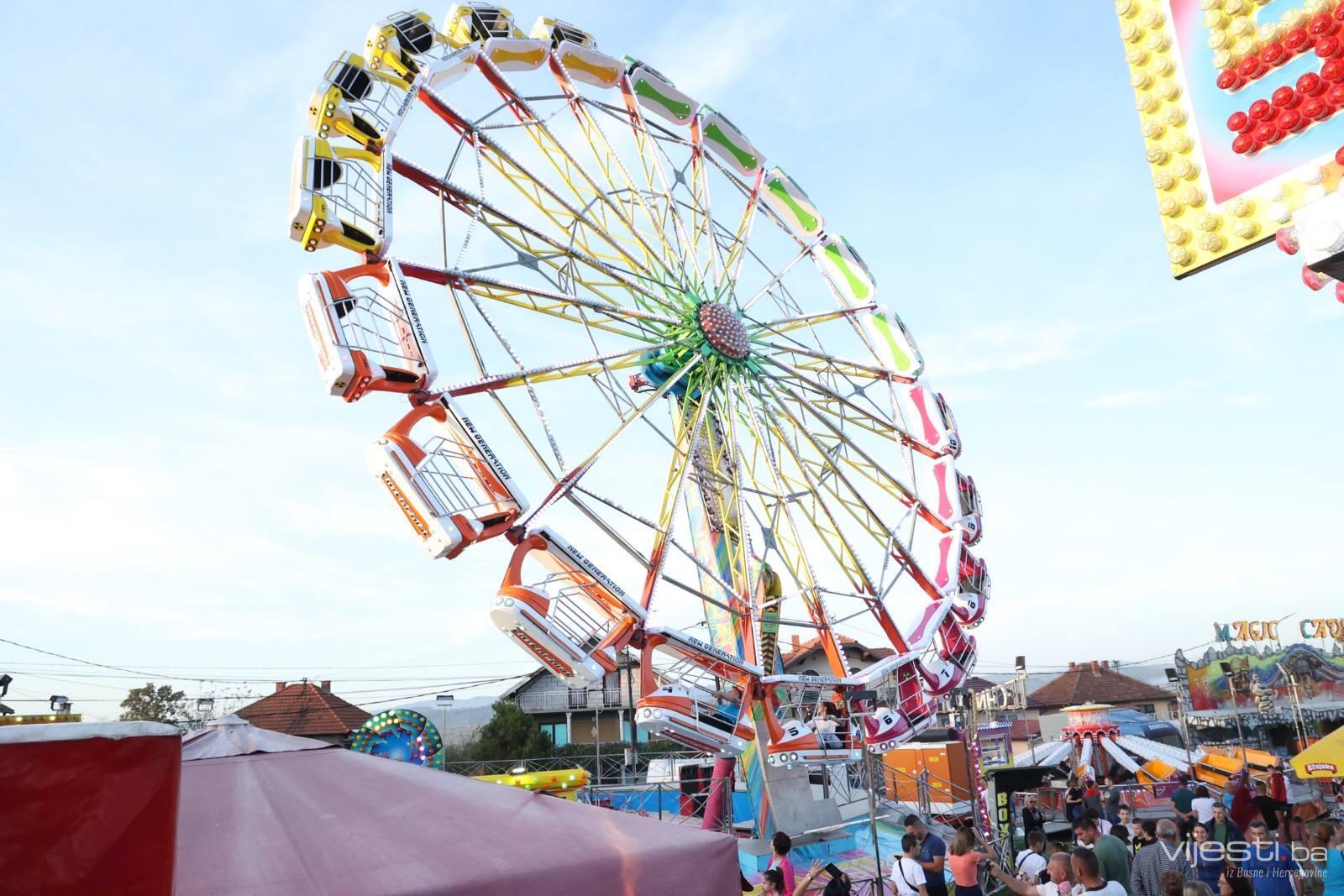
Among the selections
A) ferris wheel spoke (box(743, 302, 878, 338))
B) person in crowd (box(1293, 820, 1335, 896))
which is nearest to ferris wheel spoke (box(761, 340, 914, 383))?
ferris wheel spoke (box(743, 302, 878, 338))

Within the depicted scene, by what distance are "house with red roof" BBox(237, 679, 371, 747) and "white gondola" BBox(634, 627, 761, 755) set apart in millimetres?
24540

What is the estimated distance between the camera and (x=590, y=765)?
35.6m

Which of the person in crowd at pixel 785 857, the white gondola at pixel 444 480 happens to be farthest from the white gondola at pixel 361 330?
the person in crowd at pixel 785 857

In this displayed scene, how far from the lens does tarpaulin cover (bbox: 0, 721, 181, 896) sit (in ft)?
6.57

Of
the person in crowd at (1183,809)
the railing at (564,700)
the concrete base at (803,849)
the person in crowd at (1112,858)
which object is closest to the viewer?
the person in crowd at (1112,858)

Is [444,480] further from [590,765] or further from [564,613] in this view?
[590,765]

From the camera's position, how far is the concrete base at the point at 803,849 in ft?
46.1

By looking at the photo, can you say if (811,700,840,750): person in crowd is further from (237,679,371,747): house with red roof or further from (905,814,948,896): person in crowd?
(237,679,371,747): house with red roof

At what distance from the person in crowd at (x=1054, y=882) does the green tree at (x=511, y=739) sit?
28.3 m

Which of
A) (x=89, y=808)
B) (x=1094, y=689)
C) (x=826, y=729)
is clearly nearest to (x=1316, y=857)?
(x=826, y=729)

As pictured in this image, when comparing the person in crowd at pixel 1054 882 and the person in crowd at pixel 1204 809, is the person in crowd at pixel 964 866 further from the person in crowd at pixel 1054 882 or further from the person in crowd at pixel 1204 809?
the person in crowd at pixel 1204 809

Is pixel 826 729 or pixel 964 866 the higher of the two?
pixel 826 729

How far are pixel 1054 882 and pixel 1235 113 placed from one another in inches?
218

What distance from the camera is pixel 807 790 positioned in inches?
626
